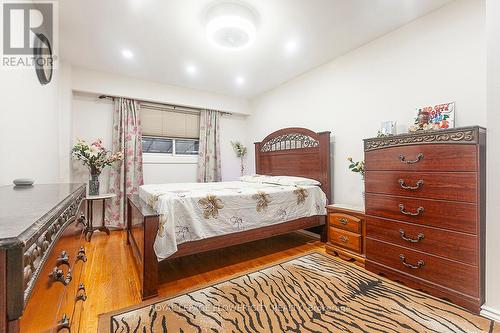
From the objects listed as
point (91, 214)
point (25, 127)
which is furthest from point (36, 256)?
point (91, 214)

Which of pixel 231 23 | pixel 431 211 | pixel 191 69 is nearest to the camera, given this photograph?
pixel 431 211

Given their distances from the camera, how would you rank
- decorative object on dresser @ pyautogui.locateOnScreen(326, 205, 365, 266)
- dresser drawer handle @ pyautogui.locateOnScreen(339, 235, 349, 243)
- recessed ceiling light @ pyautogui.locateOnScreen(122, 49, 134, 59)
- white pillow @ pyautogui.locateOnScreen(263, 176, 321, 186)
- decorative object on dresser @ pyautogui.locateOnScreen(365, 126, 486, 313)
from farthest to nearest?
white pillow @ pyautogui.locateOnScreen(263, 176, 321, 186)
recessed ceiling light @ pyautogui.locateOnScreen(122, 49, 134, 59)
dresser drawer handle @ pyautogui.locateOnScreen(339, 235, 349, 243)
decorative object on dresser @ pyautogui.locateOnScreen(326, 205, 365, 266)
decorative object on dresser @ pyautogui.locateOnScreen(365, 126, 486, 313)

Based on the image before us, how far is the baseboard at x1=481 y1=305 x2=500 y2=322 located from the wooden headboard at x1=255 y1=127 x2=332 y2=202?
5.94 feet

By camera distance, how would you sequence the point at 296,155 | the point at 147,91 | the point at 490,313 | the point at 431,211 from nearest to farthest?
1. the point at 490,313
2. the point at 431,211
3. the point at 296,155
4. the point at 147,91

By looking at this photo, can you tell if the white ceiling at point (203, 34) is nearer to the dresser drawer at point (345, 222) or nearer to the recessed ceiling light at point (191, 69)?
the recessed ceiling light at point (191, 69)

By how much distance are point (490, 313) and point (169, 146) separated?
4.61m

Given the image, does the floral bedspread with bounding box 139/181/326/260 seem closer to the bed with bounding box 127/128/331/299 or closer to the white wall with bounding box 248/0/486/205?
the bed with bounding box 127/128/331/299

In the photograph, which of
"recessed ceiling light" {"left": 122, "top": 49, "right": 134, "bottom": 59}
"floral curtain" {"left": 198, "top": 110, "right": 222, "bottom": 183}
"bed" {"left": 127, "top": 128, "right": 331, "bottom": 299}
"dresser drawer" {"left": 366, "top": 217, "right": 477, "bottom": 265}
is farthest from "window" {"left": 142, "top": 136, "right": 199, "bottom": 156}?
"dresser drawer" {"left": 366, "top": 217, "right": 477, "bottom": 265}

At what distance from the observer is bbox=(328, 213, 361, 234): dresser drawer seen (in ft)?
8.23

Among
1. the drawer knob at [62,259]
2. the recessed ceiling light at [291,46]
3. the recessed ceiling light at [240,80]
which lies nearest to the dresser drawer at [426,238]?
the recessed ceiling light at [291,46]

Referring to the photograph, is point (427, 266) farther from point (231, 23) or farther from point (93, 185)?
point (93, 185)

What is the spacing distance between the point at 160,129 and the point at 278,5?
119 inches

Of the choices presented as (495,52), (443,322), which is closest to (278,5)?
(495,52)

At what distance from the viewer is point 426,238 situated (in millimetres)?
1854
